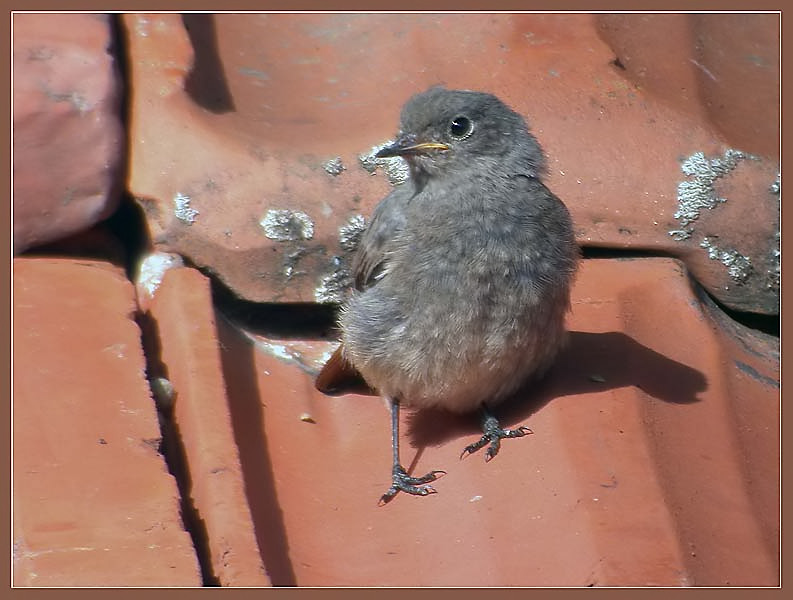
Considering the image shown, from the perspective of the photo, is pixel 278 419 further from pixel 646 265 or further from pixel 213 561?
pixel 646 265

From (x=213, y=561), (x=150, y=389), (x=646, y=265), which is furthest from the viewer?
(x=646, y=265)

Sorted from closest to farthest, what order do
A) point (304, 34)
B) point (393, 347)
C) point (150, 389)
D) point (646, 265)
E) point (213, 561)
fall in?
point (213, 561) < point (150, 389) < point (393, 347) < point (646, 265) < point (304, 34)

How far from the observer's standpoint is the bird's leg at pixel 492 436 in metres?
4.29

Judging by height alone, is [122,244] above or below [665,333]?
below

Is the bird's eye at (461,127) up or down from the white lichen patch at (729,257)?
up

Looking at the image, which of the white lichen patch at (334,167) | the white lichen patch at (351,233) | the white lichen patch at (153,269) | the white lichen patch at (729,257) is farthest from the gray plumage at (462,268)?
the white lichen patch at (729,257)

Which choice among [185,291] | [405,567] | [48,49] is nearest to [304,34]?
[48,49]

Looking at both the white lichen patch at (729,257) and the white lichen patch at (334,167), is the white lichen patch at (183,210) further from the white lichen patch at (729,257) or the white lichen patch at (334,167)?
the white lichen patch at (729,257)

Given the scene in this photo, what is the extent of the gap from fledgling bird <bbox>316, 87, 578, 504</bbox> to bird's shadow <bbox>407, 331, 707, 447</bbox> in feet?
0.24

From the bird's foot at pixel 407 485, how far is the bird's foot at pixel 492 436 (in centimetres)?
16

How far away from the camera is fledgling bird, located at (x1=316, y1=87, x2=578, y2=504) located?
4.49m

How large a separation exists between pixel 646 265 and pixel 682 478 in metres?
1.46

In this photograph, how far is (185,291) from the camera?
4.81m

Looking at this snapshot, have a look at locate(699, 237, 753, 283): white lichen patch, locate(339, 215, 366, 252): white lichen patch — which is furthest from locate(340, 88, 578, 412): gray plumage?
locate(699, 237, 753, 283): white lichen patch
